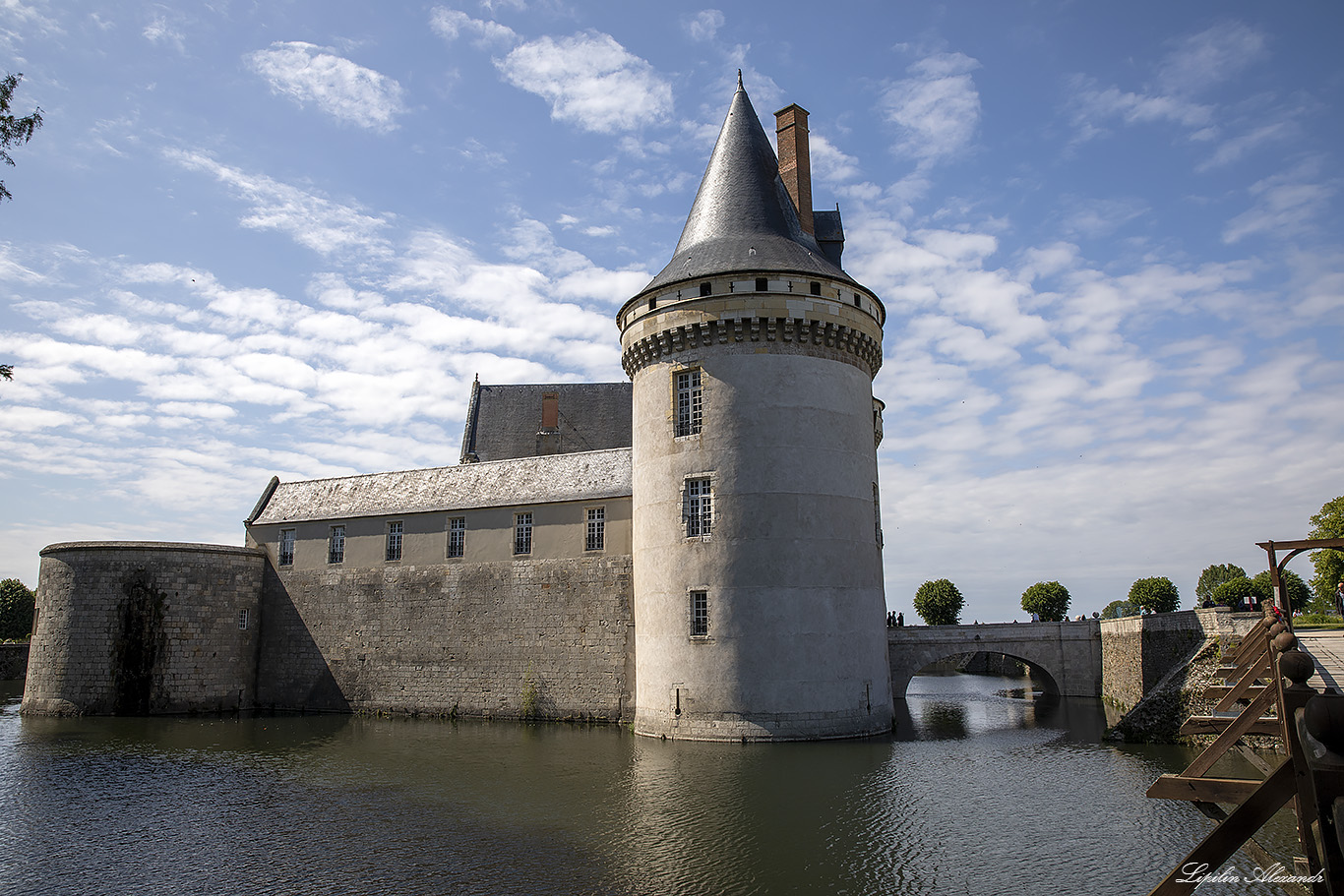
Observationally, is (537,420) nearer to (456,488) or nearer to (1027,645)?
(456,488)

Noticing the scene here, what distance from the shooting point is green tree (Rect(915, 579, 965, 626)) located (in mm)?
50906

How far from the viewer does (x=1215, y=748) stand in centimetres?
734

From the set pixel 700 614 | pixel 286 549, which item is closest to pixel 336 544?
pixel 286 549

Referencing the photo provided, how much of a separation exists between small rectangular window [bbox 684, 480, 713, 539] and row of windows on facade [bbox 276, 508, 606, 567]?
4084 mm

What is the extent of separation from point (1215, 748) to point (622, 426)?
94.3 ft

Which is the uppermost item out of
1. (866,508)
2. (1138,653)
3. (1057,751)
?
(866,508)

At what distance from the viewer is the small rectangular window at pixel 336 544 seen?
26531 mm

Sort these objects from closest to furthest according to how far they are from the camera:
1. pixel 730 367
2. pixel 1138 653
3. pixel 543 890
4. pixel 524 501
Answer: pixel 543 890 < pixel 730 367 < pixel 1138 653 < pixel 524 501

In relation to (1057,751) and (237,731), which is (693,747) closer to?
(1057,751)

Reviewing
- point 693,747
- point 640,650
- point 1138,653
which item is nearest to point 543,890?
point 693,747

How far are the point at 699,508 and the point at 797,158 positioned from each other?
9.70 m

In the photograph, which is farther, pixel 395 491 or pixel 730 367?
pixel 395 491

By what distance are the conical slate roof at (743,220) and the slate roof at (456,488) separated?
19.5ft

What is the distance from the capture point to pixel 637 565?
2066cm
